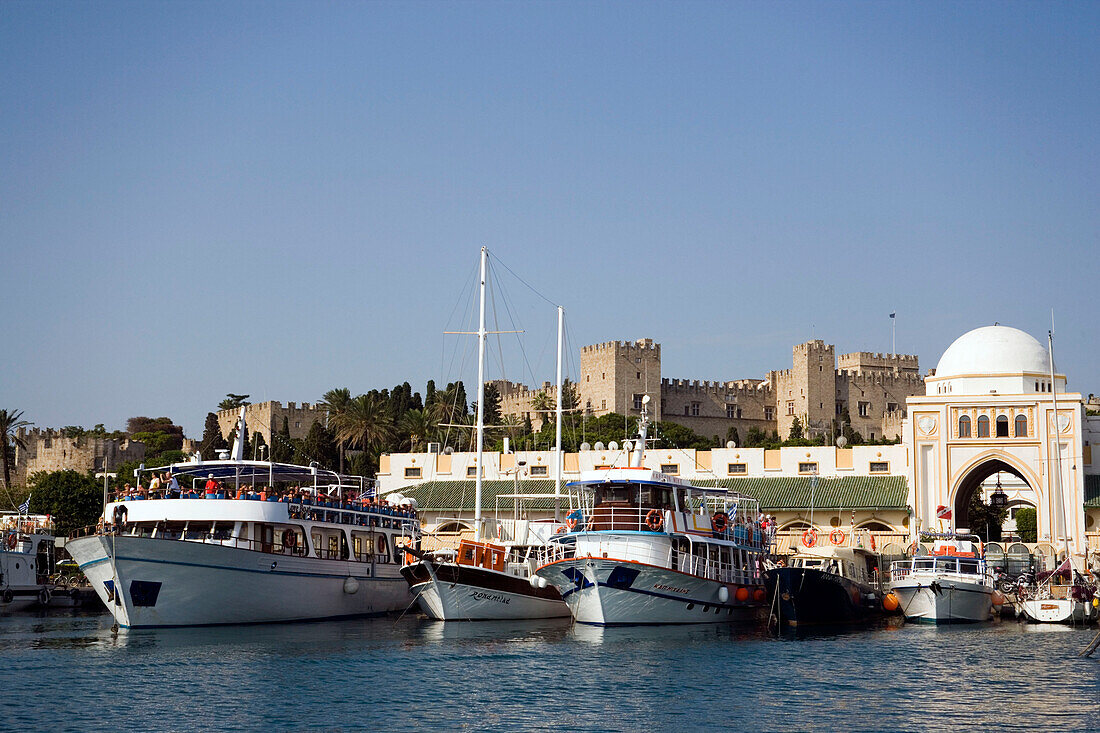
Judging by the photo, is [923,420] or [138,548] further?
[923,420]

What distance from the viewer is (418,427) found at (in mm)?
106938

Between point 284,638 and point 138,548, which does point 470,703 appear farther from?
point 138,548

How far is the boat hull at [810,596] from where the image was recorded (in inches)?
1839

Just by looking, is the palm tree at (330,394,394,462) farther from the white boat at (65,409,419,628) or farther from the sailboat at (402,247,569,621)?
the sailboat at (402,247,569,621)

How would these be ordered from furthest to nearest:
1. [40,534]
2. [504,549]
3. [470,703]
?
[40,534] < [504,549] < [470,703]

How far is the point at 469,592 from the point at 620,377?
87858 mm

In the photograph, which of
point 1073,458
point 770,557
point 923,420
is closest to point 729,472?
point 923,420

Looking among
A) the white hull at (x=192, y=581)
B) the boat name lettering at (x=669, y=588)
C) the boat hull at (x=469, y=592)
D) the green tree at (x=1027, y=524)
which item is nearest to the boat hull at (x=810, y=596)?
the boat name lettering at (x=669, y=588)

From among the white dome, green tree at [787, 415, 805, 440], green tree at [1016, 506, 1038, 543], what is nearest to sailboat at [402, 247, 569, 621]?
the white dome

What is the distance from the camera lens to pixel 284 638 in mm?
41312

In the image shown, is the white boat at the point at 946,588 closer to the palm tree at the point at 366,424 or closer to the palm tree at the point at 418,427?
the palm tree at the point at 418,427

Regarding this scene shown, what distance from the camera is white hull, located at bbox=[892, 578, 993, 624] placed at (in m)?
49.1

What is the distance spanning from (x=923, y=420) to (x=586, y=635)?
35.5m

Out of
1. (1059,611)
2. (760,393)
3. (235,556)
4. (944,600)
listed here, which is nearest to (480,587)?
(235,556)
